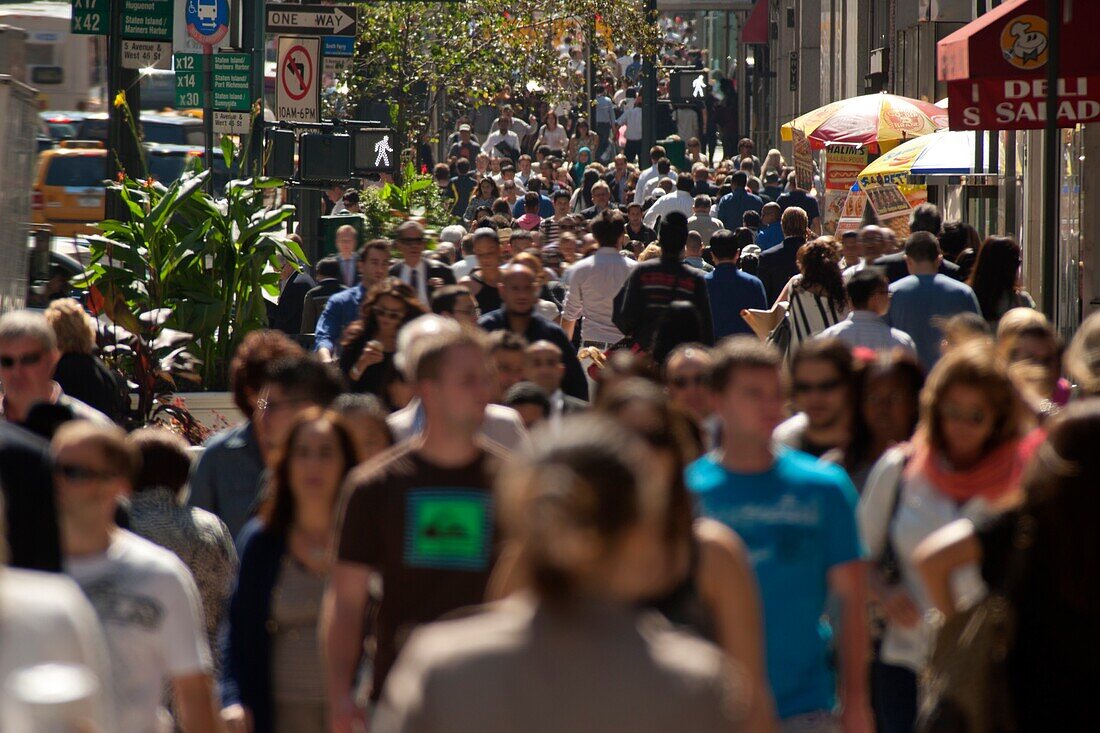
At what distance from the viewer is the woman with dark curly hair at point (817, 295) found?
11406 mm

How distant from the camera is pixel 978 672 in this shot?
4.12 meters

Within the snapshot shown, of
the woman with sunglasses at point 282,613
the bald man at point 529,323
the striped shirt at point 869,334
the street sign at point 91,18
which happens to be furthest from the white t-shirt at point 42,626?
the street sign at point 91,18

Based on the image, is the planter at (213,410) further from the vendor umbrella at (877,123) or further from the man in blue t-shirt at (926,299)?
the vendor umbrella at (877,123)

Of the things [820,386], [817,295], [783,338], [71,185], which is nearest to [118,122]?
[783,338]

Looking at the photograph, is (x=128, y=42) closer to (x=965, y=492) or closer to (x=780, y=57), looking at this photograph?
(x=965, y=492)

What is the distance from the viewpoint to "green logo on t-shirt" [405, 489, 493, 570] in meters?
Result: 5.20

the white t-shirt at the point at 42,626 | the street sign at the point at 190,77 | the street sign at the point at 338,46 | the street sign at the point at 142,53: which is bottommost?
the white t-shirt at the point at 42,626

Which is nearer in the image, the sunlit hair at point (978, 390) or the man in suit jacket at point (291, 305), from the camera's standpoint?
the sunlit hair at point (978, 390)

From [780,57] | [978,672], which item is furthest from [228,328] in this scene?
[780,57]

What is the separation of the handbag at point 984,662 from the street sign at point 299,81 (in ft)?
56.1

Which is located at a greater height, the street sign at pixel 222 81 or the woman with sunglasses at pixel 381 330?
the street sign at pixel 222 81

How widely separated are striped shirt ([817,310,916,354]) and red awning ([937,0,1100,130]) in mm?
4185

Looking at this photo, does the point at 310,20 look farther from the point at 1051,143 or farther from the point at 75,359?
the point at 75,359

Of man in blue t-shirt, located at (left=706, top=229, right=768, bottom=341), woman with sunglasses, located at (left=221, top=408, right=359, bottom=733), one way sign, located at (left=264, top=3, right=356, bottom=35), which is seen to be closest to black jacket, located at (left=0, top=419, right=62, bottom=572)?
woman with sunglasses, located at (left=221, top=408, right=359, bottom=733)
